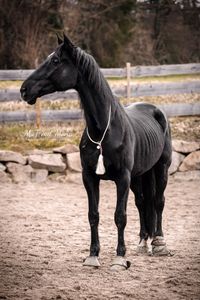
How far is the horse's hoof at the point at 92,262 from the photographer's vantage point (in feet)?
16.0

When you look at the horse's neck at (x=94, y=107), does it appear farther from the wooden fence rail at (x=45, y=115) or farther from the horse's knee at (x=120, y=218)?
the wooden fence rail at (x=45, y=115)

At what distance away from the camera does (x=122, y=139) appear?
4820mm

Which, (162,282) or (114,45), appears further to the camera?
(114,45)

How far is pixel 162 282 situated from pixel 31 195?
4.26m

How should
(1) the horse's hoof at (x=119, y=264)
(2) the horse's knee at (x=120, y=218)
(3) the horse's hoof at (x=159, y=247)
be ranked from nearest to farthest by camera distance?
(1) the horse's hoof at (x=119, y=264) < (2) the horse's knee at (x=120, y=218) < (3) the horse's hoof at (x=159, y=247)

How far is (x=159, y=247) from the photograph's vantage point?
5395 millimetres

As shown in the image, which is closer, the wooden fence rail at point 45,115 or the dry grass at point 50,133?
the dry grass at point 50,133

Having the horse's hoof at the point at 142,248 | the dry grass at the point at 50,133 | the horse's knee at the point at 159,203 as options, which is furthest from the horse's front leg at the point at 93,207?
the dry grass at the point at 50,133

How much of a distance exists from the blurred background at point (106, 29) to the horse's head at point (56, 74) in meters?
15.1

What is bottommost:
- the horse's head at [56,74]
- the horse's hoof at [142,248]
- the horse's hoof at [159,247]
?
the horse's hoof at [142,248]

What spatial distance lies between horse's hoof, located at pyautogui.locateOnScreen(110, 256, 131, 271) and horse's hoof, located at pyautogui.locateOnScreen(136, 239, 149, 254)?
589mm

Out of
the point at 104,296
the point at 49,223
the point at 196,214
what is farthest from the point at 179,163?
the point at 104,296

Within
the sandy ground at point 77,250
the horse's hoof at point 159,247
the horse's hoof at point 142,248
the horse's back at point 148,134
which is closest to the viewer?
the sandy ground at point 77,250

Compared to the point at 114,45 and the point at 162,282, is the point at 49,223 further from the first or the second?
the point at 114,45
